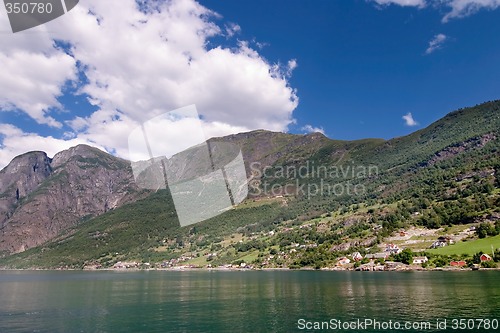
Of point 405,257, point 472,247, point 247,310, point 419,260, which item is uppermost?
point 472,247

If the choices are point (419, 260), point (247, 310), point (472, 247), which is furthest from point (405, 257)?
point (247, 310)

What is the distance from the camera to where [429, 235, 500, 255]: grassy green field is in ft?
278

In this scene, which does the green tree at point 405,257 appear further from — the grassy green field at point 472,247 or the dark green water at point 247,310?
the dark green water at point 247,310

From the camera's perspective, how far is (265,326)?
2828 cm

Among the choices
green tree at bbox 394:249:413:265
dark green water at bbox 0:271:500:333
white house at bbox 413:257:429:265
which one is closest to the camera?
dark green water at bbox 0:271:500:333

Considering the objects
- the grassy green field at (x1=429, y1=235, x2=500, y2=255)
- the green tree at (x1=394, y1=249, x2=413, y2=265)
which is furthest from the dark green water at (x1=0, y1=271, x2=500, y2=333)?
the green tree at (x1=394, y1=249, x2=413, y2=265)

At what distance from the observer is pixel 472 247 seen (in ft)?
290

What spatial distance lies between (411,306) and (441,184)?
15094cm

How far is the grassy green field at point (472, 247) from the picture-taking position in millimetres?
84662

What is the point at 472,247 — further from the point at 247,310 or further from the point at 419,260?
the point at 247,310

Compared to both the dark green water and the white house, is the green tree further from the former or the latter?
the dark green water

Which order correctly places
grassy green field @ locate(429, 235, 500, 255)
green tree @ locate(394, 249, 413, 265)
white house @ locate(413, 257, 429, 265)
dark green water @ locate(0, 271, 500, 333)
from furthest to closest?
green tree @ locate(394, 249, 413, 265) < white house @ locate(413, 257, 429, 265) < grassy green field @ locate(429, 235, 500, 255) < dark green water @ locate(0, 271, 500, 333)

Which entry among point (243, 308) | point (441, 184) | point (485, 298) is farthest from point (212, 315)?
point (441, 184)

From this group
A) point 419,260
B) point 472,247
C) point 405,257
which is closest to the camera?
point 472,247
